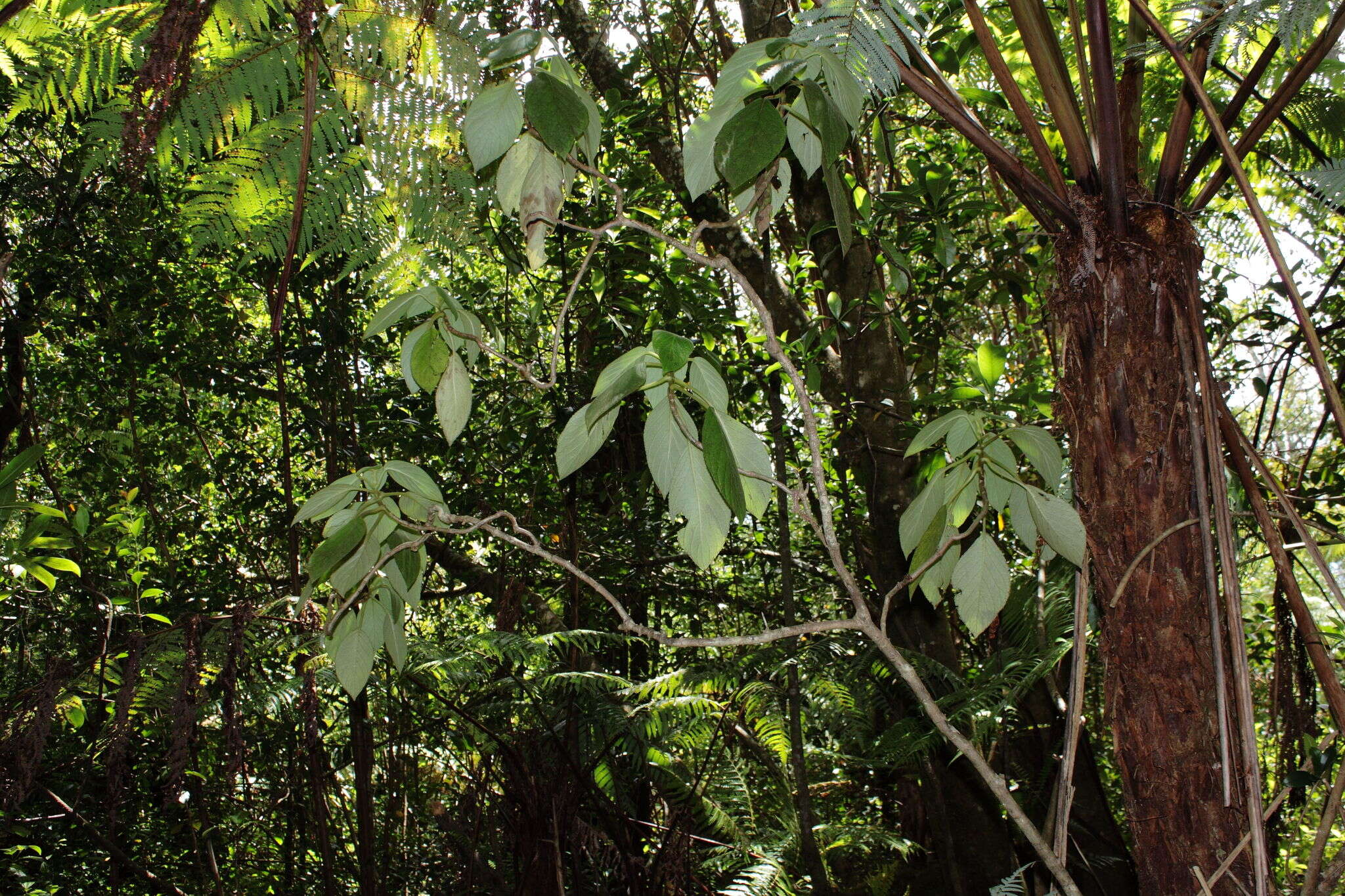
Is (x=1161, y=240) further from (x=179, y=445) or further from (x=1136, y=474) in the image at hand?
(x=179, y=445)

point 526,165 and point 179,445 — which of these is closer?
point 526,165

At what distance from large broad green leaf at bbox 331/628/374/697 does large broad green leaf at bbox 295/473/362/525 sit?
0.11m

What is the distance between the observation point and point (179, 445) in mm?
3016

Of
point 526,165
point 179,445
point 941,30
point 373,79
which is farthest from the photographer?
point 179,445

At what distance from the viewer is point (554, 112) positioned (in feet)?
1.81

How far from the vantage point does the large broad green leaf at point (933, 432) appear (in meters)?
0.64

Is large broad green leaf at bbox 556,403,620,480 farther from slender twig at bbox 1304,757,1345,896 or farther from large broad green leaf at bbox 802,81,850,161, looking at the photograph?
slender twig at bbox 1304,757,1345,896

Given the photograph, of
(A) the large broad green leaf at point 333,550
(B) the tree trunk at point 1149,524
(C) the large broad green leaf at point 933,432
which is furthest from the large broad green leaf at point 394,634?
(B) the tree trunk at point 1149,524

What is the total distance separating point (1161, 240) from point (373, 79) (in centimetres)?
70

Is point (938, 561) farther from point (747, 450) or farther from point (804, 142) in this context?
point (804, 142)

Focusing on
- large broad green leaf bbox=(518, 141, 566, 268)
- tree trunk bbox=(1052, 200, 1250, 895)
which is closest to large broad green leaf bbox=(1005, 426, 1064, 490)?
tree trunk bbox=(1052, 200, 1250, 895)

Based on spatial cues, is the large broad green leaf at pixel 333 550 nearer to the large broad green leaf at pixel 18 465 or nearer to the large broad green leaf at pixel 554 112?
the large broad green leaf at pixel 554 112

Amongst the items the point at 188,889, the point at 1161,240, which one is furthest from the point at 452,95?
the point at 188,889

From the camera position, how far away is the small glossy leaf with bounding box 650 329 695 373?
1.55 feet
